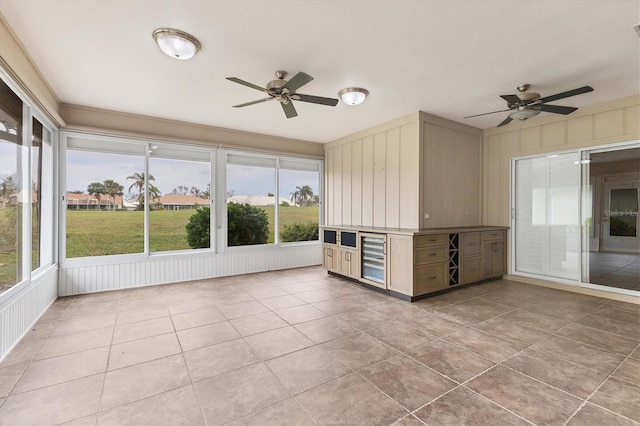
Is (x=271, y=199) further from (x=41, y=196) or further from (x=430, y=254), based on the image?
(x=41, y=196)

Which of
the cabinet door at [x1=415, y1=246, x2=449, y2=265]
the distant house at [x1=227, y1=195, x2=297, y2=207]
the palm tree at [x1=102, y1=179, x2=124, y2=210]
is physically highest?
the palm tree at [x1=102, y1=179, x2=124, y2=210]

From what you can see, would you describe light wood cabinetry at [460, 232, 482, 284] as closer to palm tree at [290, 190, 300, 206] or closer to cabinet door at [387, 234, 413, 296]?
cabinet door at [387, 234, 413, 296]

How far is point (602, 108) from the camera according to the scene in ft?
14.4

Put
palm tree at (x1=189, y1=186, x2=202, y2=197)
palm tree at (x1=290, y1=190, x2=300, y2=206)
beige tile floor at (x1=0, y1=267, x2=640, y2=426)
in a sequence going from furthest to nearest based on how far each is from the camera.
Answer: palm tree at (x1=290, y1=190, x2=300, y2=206), palm tree at (x1=189, y1=186, x2=202, y2=197), beige tile floor at (x1=0, y1=267, x2=640, y2=426)

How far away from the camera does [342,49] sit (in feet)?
9.68

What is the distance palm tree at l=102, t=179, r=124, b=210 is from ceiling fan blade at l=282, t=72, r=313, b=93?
3.53 metres

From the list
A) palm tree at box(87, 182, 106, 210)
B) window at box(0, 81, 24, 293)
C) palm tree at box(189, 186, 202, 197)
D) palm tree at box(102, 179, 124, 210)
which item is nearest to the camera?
window at box(0, 81, 24, 293)

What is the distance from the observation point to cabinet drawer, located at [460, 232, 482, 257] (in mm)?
4906

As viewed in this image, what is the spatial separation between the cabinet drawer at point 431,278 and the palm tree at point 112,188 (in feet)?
16.2

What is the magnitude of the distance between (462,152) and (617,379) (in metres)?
4.08

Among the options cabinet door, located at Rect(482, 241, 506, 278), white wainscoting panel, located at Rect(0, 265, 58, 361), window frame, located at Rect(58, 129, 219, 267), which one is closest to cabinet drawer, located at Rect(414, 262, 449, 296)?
cabinet door, located at Rect(482, 241, 506, 278)

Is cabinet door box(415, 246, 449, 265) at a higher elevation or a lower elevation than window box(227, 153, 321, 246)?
lower

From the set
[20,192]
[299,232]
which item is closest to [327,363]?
Result: [20,192]

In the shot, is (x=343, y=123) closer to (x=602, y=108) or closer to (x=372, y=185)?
(x=372, y=185)
